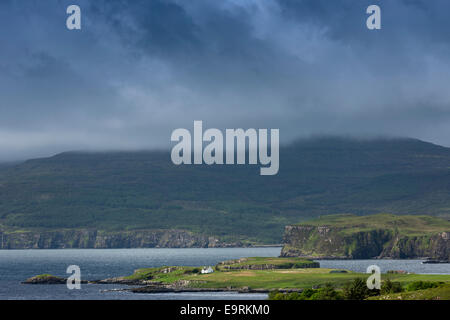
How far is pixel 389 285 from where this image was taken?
517ft

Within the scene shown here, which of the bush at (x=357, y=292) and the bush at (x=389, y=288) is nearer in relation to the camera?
the bush at (x=357, y=292)

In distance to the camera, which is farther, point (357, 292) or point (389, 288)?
point (389, 288)

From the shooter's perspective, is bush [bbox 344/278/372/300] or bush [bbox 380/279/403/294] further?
bush [bbox 380/279/403/294]

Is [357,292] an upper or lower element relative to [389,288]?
lower
